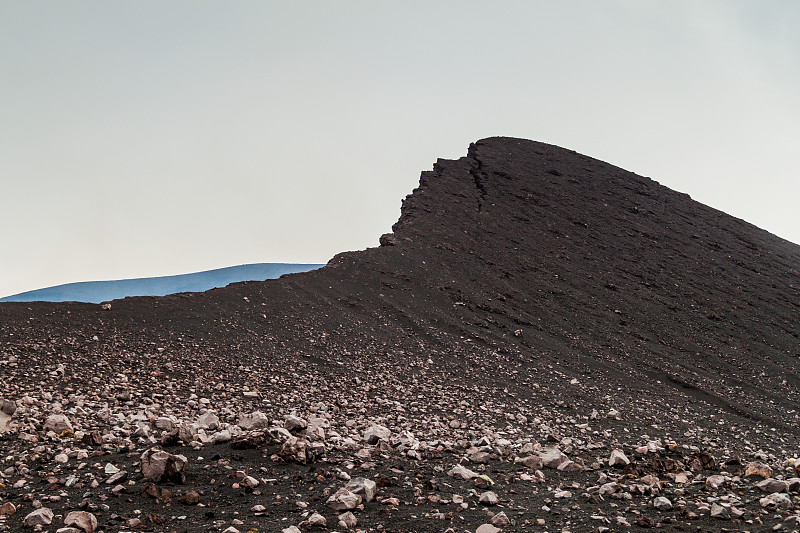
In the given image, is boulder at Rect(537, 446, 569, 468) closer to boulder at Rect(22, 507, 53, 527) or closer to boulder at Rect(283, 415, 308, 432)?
boulder at Rect(283, 415, 308, 432)

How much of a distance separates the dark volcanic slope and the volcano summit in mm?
70

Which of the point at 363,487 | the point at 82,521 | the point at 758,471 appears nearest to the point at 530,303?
the point at 758,471

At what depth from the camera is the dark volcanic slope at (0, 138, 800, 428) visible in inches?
383

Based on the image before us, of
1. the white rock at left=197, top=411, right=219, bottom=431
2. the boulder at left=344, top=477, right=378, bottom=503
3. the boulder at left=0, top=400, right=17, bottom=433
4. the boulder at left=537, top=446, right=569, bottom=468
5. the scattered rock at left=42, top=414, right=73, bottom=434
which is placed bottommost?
the boulder at left=537, top=446, right=569, bottom=468

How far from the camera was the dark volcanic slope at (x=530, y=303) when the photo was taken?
9727 mm

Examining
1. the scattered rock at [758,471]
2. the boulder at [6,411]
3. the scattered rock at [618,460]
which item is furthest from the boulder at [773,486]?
the boulder at [6,411]

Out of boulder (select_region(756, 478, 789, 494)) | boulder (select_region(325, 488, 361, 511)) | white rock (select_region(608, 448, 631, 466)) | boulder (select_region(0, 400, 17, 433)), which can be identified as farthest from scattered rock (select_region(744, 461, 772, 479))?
boulder (select_region(0, 400, 17, 433))

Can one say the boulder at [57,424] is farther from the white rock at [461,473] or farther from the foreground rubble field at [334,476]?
the white rock at [461,473]

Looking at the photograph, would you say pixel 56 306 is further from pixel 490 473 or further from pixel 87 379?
pixel 490 473

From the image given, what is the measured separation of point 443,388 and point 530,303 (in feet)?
19.0

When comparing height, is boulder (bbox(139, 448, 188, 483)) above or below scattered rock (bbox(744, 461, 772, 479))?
above

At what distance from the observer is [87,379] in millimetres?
7039

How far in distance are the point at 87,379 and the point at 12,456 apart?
271 centimetres

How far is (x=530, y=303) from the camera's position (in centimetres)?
1395
